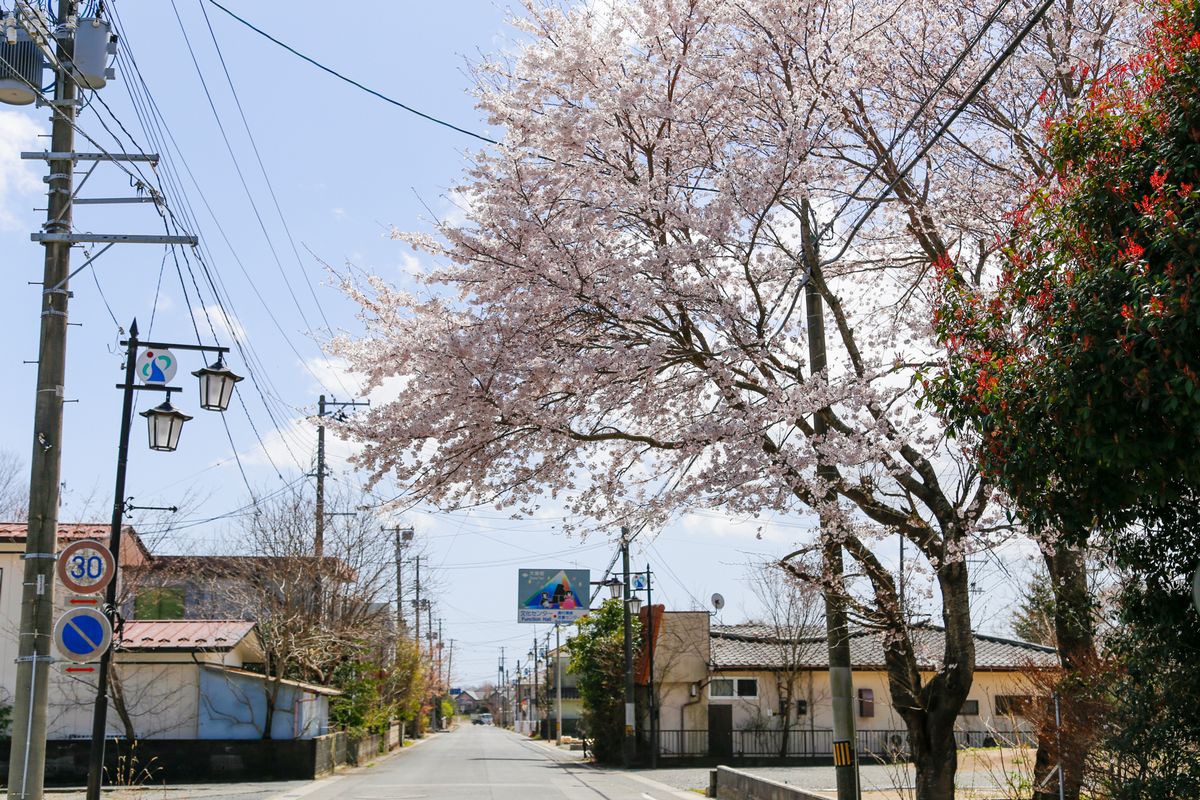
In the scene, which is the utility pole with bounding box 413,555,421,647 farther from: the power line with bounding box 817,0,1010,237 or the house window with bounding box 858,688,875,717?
the power line with bounding box 817,0,1010,237

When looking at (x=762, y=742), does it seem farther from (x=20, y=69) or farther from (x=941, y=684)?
(x=20, y=69)

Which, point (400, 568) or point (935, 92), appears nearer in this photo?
point (935, 92)

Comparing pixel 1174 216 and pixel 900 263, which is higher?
pixel 900 263

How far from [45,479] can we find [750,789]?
13.5 meters

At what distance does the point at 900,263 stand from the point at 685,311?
171 inches

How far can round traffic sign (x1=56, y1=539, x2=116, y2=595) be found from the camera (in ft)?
32.5

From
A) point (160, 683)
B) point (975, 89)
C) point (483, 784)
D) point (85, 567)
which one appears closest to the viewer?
point (975, 89)

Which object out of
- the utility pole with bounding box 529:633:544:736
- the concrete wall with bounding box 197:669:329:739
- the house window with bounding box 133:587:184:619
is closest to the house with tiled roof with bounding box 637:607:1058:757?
the concrete wall with bounding box 197:669:329:739

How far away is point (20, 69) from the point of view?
1048 centimetres

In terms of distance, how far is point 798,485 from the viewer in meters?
10.8

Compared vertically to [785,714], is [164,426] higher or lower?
higher

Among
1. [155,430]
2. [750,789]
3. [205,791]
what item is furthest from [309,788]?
[155,430]

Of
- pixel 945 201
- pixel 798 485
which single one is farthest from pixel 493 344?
pixel 945 201

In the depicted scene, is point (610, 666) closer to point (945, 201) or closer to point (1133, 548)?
point (945, 201)
